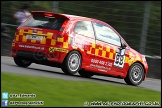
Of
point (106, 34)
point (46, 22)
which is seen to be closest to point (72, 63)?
point (46, 22)

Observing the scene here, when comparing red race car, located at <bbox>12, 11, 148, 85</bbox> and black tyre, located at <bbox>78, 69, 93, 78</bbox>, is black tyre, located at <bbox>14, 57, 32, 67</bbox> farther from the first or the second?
black tyre, located at <bbox>78, 69, 93, 78</bbox>

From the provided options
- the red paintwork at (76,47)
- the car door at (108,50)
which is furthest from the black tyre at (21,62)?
the car door at (108,50)

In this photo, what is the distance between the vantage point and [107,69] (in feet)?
45.0

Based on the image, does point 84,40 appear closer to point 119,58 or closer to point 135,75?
point 119,58

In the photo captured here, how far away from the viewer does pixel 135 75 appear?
14.2 metres

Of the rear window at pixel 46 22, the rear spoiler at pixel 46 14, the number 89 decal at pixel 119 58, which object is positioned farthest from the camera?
the number 89 decal at pixel 119 58

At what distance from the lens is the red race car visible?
500 inches

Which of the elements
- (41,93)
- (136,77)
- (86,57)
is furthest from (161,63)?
(41,93)

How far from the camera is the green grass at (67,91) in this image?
8008 mm

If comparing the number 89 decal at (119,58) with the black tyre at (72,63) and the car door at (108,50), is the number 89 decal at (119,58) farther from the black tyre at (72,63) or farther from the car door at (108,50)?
the black tyre at (72,63)

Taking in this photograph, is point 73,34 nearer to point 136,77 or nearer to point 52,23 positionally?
point 52,23

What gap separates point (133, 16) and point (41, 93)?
9.76 m

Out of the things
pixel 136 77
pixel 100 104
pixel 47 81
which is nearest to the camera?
pixel 100 104

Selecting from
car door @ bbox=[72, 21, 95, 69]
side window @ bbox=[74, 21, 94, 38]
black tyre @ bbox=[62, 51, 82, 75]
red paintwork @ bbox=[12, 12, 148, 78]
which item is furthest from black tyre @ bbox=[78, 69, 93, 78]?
side window @ bbox=[74, 21, 94, 38]
